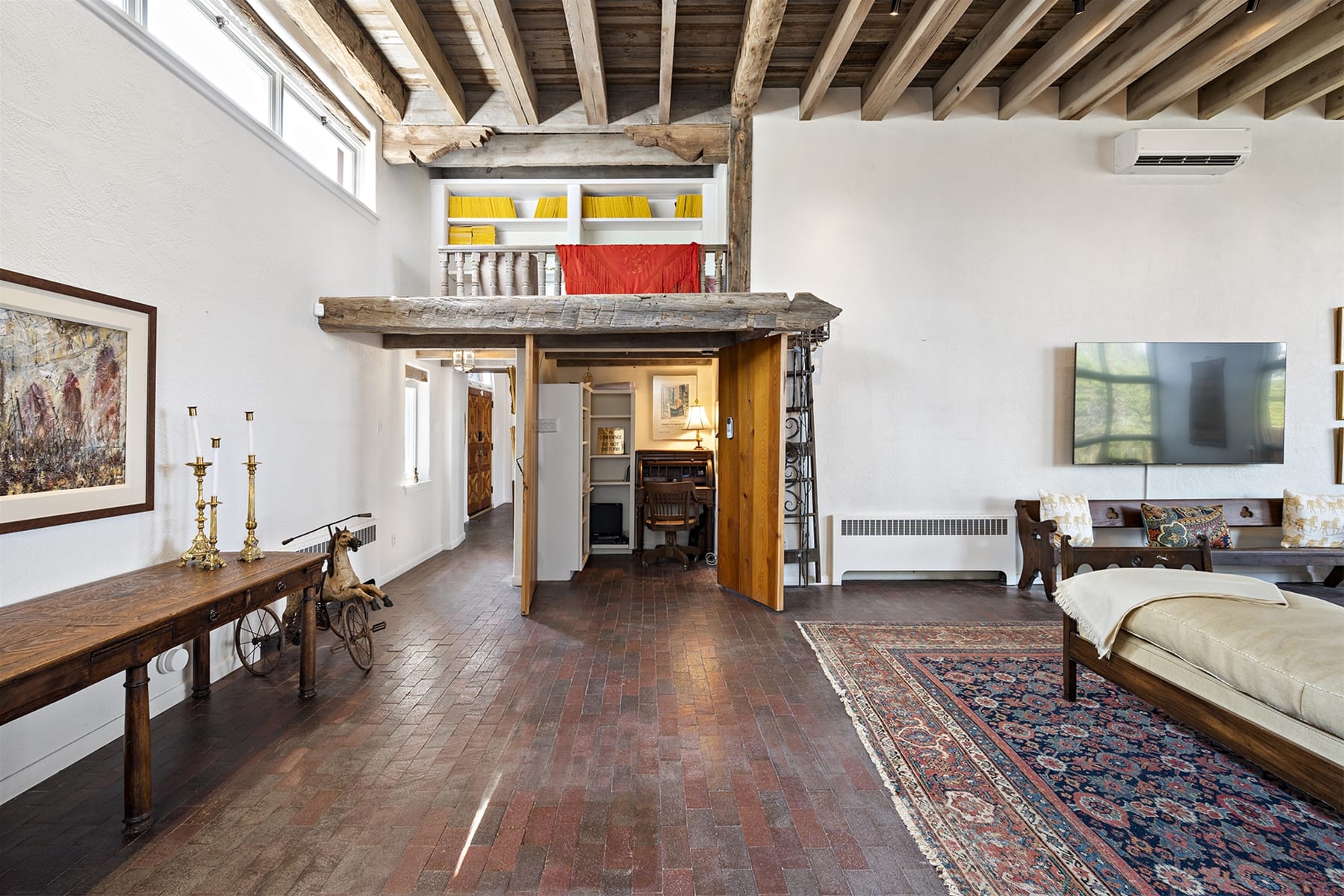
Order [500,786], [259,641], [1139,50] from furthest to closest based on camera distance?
[1139,50]
[259,641]
[500,786]

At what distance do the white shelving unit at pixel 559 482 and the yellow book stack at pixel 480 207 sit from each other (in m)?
1.90

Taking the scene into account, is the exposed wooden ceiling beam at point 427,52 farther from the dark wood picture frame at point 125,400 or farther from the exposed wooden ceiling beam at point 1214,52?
the exposed wooden ceiling beam at point 1214,52

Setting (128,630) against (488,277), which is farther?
(488,277)

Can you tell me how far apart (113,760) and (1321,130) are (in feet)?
31.4

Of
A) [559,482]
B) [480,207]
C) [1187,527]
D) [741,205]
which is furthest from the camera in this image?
[480,207]

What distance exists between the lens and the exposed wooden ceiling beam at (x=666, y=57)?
3.68 metres

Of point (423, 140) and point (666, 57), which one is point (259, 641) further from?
point (666, 57)

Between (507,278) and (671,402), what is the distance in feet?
9.11

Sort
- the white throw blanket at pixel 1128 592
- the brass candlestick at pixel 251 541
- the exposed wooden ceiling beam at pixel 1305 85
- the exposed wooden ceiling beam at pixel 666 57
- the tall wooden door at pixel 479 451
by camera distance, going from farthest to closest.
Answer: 1. the tall wooden door at pixel 479 451
2. the exposed wooden ceiling beam at pixel 1305 85
3. the exposed wooden ceiling beam at pixel 666 57
4. the brass candlestick at pixel 251 541
5. the white throw blanket at pixel 1128 592

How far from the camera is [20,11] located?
7.03 feet

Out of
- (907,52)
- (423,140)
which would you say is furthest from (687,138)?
(423,140)

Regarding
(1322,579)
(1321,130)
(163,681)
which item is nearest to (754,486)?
(163,681)

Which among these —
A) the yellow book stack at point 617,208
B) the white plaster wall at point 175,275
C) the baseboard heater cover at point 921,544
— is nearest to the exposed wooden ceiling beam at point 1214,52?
the baseboard heater cover at point 921,544

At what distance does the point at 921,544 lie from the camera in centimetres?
533
